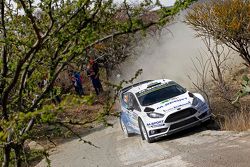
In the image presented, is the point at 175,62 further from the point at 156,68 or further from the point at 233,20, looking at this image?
the point at 233,20

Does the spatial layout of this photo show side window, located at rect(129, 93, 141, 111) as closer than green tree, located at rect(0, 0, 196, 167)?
No

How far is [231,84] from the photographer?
851 inches

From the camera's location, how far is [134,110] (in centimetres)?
1603

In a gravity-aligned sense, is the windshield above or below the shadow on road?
above

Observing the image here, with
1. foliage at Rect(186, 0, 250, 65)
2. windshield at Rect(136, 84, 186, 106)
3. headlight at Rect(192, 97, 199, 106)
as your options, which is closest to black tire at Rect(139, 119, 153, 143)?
windshield at Rect(136, 84, 186, 106)

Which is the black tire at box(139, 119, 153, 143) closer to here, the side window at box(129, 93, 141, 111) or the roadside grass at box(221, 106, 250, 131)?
the side window at box(129, 93, 141, 111)

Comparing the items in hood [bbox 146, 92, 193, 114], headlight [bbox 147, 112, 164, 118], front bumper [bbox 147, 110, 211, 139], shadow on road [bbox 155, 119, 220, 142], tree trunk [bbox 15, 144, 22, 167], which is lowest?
shadow on road [bbox 155, 119, 220, 142]

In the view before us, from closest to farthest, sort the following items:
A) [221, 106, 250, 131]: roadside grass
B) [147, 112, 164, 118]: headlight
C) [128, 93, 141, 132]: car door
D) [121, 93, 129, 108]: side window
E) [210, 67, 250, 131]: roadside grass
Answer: [221, 106, 250, 131]: roadside grass, [210, 67, 250, 131]: roadside grass, [147, 112, 164, 118]: headlight, [128, 93, 141, 132]: car door, [121, 93, 129, 108]: side window

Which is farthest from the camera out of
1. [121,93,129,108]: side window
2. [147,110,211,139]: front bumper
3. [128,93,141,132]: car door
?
[121,93,129,108]: side window

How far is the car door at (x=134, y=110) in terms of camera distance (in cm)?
1582

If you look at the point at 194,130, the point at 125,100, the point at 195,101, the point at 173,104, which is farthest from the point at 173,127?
the point at 125,100

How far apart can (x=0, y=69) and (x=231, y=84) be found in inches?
679

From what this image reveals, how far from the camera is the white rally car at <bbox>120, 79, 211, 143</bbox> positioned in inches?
581

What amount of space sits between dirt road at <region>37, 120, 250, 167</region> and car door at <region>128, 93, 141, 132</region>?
0.54m
